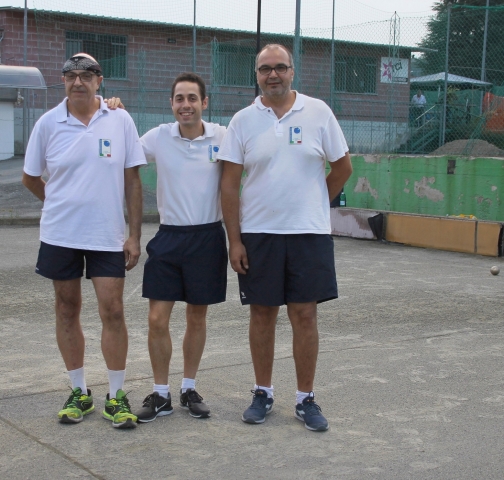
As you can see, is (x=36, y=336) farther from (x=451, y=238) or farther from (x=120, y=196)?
(x=451, y=238)

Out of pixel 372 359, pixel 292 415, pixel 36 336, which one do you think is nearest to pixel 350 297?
pixel 372 359

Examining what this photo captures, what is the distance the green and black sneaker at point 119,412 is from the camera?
420 centimetres

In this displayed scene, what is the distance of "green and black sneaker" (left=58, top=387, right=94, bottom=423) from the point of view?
4246mm

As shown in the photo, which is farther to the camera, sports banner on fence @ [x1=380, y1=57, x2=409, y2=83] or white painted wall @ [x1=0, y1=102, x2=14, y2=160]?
white painted wall @ [x1=0, y1=102, x2=14, y2=160]

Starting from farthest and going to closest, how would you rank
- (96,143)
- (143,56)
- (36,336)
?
1. (143,56)
2. (36,336)
3. (96,143)

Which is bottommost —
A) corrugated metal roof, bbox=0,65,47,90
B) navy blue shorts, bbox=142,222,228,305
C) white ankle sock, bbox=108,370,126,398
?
white ankle sock, bbox=108,370,126,398

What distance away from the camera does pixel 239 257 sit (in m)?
4.34

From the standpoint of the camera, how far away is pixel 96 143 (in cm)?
426

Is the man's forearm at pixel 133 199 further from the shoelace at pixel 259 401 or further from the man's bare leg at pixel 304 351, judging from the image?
the shoelace at pixel 259 401

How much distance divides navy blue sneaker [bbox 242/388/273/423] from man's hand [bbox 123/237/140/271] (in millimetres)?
965

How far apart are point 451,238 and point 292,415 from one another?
24.9 ft

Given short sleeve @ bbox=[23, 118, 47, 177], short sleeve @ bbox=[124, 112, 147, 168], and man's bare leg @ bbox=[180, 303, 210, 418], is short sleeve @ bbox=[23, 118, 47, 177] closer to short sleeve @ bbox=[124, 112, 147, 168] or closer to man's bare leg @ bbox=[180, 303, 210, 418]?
short sleeve @ bbox=[124, 112, 147, 168]

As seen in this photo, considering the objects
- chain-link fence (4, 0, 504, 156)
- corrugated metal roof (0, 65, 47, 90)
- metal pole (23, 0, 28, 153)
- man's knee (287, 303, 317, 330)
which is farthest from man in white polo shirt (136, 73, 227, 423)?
metal pole (23, 0, 28, 153)

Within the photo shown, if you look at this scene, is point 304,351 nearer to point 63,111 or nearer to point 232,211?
point 232,211
